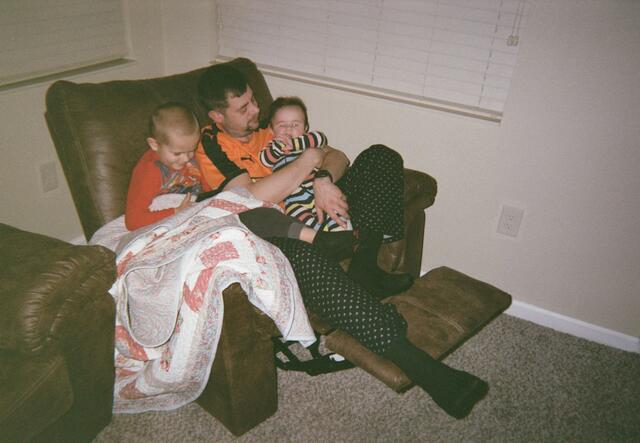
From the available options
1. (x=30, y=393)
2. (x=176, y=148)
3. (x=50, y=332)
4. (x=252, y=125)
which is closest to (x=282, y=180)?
(x=252, y=125)

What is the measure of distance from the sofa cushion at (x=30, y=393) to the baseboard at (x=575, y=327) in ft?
6.13

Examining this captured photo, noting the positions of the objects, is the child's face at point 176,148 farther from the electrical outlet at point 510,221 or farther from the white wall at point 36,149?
the electrical outlet at point 510,221

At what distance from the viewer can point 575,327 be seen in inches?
82.9

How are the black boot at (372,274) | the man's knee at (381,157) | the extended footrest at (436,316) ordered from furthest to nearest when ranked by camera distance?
the man's knee at (381,157) < the black boot at (372,274) < the extended footrest at (436,316)

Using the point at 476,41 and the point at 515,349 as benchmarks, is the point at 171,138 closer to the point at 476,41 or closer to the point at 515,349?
the point at 476,41

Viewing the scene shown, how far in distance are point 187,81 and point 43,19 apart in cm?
68

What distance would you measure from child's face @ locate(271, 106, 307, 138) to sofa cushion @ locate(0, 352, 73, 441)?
1115mm

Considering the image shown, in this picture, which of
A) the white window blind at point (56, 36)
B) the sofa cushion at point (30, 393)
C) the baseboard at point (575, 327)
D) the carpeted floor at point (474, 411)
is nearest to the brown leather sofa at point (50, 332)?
the sofa cushion at point (30, 393)

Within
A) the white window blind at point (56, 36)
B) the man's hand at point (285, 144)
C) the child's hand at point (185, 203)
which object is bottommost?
the child's hand at point (185, 203)

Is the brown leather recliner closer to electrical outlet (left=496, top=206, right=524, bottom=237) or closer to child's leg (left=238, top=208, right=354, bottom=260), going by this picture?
child's leg (left=238, top=208, right=354, bottom=260)

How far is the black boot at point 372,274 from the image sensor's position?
164 centimetres

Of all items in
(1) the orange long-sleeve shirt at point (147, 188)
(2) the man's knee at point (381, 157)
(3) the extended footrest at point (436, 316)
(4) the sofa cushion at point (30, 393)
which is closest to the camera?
(4) the sofa cushion at point (30, 393)

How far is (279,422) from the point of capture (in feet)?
5.30

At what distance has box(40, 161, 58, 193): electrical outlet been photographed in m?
2.08
